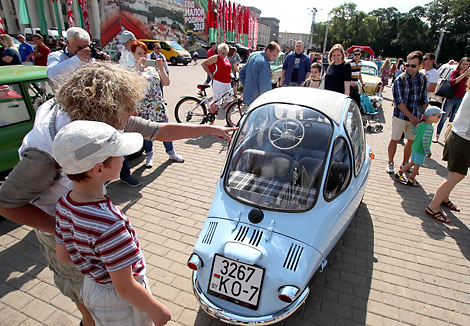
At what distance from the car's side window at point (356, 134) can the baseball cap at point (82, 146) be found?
94.8 inches

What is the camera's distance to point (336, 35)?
83.9 meters

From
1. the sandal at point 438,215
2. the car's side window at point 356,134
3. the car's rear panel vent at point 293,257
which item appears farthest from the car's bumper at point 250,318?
the sandal at point 438,215

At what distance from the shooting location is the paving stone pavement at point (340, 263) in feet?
8.11

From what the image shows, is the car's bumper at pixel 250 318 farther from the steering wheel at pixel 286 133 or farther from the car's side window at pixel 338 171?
the steering wheel at pixel 286 133

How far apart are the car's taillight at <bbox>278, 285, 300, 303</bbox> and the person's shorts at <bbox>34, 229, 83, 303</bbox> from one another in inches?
52.9

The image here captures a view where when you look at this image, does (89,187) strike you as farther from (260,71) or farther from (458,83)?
(458,83)

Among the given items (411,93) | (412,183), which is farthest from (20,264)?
(411,93)

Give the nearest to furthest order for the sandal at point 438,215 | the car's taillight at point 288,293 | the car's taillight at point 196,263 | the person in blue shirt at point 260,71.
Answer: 1. the car's taillight at point 288,293
2. the car's taillight at point 196,263
3. the sandal at point 438,215
4. the person in blue shirt at point 260,71

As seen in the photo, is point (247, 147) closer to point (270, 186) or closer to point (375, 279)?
point (270, 186)

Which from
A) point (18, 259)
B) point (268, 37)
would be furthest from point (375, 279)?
point (268, 37)

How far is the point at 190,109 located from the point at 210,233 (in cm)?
572

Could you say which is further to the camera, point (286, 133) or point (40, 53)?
point (40, 53)

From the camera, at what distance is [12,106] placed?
367 centimetres

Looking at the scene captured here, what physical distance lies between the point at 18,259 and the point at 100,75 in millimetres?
2758
